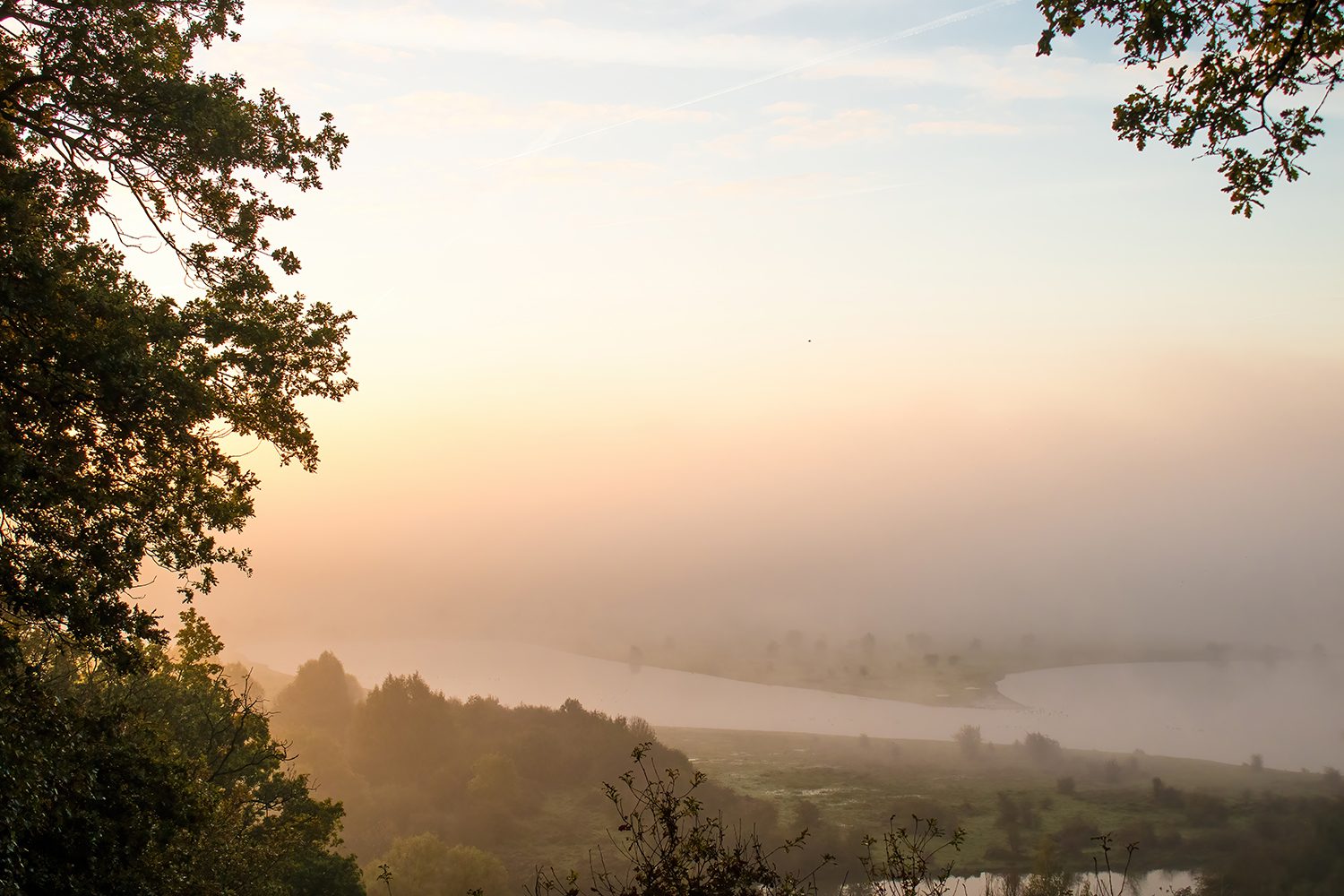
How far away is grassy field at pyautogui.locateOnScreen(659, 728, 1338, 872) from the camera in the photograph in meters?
85.1

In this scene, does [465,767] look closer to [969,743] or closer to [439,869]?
[439,869]

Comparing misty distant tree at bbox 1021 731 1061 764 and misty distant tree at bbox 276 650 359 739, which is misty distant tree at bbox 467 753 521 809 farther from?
misty distant tree at bbox 1021 731 1061 764

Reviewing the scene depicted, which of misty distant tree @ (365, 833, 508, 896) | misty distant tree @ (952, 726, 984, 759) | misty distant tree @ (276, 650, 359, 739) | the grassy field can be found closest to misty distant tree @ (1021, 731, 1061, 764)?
the grassy field

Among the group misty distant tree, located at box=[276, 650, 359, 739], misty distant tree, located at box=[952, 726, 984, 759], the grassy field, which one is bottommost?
the grassy field

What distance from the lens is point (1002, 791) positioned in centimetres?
10625

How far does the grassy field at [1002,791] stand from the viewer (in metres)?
85.1

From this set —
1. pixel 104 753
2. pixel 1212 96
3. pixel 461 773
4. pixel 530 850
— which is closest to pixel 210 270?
pixel 104 753

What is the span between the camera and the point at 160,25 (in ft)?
40.4

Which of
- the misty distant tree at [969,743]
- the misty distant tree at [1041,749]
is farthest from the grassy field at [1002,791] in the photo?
the misty distant tree at [969,743]

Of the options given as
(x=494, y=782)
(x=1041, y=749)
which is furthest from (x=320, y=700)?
(x=1041, y=749)

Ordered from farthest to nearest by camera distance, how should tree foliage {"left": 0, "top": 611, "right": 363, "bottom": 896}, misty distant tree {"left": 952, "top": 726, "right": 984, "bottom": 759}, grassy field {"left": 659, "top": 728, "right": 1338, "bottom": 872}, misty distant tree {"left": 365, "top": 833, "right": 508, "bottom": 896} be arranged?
1. misty distant tree {"left": 952, "top": 726, "right": 984, "bottom": 759}
2. grassy field {"left": 659, "top": 728, "right": 1338, "bottom": 872}
3. misty distant tree {"left": 365, "top": 833, "right": 508, "bottom": 896}
4. tree foliage {"left": 0, "top": 611, "right": 363, "bottom": 896}

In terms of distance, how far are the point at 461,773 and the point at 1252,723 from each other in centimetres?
18786

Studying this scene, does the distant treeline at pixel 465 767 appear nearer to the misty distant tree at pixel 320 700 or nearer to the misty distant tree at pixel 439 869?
the misty distant tree at pixel 320 700

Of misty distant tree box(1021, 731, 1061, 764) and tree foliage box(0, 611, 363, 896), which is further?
misty distant tree box(1021, 731, 1061, 764)
